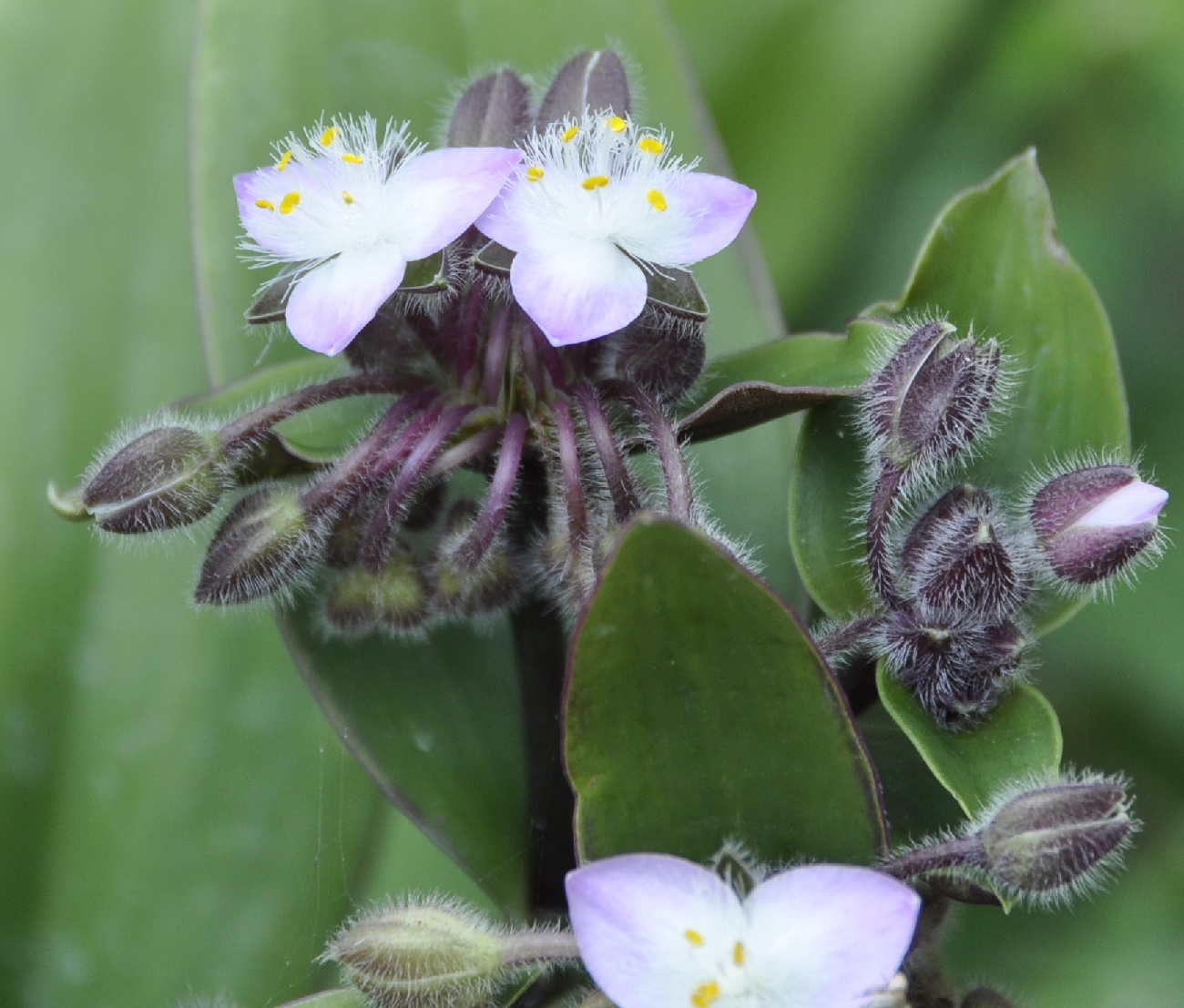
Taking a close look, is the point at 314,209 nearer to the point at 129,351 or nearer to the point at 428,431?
the point at 428,431

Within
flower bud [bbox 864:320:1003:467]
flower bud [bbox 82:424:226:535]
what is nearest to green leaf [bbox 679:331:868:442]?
flower bud [bbox 864:320:1003:467]

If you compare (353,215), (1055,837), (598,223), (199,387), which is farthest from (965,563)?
(199,387)

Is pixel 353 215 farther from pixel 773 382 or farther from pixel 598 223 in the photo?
pixel 773 382

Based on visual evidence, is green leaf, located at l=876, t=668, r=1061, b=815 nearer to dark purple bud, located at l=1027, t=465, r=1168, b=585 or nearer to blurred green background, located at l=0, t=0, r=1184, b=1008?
dark purple bud, located at l=1027, t=465, r=1168, b=585

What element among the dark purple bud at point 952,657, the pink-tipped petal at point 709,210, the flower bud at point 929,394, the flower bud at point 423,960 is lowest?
the dark purple bud at point 952,657

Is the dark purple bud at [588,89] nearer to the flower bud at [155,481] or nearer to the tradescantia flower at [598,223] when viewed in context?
the tradescantia flower at [598,223]

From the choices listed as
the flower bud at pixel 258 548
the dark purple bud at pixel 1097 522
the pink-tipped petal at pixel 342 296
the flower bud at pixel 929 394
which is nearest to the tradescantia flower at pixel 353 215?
the pink-tipped petal at pixel 342 296
